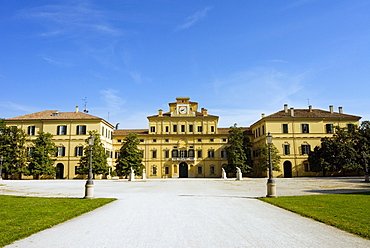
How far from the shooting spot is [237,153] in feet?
150

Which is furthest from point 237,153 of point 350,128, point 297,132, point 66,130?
point 66,130

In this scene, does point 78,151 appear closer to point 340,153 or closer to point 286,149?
point 286,149

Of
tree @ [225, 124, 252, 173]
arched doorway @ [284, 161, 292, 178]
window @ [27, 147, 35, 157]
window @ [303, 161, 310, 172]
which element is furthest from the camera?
tree @ [225, 124, 252, 173]

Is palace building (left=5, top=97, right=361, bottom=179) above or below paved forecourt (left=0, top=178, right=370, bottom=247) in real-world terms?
above

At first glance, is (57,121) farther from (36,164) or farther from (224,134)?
(224,134)

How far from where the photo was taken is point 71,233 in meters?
6.46

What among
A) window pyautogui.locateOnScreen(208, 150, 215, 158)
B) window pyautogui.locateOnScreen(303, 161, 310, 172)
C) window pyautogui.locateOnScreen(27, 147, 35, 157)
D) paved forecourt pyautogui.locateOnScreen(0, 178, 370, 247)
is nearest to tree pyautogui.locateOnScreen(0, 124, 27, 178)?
window pyautogui.locateOnScreen(27, 147, 35, 157)

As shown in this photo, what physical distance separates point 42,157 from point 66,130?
6357 millimetres

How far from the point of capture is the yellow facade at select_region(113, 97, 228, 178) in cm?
5066

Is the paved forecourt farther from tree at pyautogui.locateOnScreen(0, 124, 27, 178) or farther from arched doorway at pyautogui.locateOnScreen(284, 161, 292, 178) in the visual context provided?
tree at pyautogui.locateOnScreen(0, 124, 27, 178)

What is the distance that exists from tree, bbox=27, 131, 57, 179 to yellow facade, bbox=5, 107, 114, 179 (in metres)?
2.54

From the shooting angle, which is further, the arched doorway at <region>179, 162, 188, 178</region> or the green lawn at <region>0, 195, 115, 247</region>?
the arched doorway at <region>179, 162, 188, 178</region>

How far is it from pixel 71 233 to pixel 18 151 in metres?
40.9

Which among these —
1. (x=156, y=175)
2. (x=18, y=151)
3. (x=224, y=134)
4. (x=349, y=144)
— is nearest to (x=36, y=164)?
(x=18, y=151)
